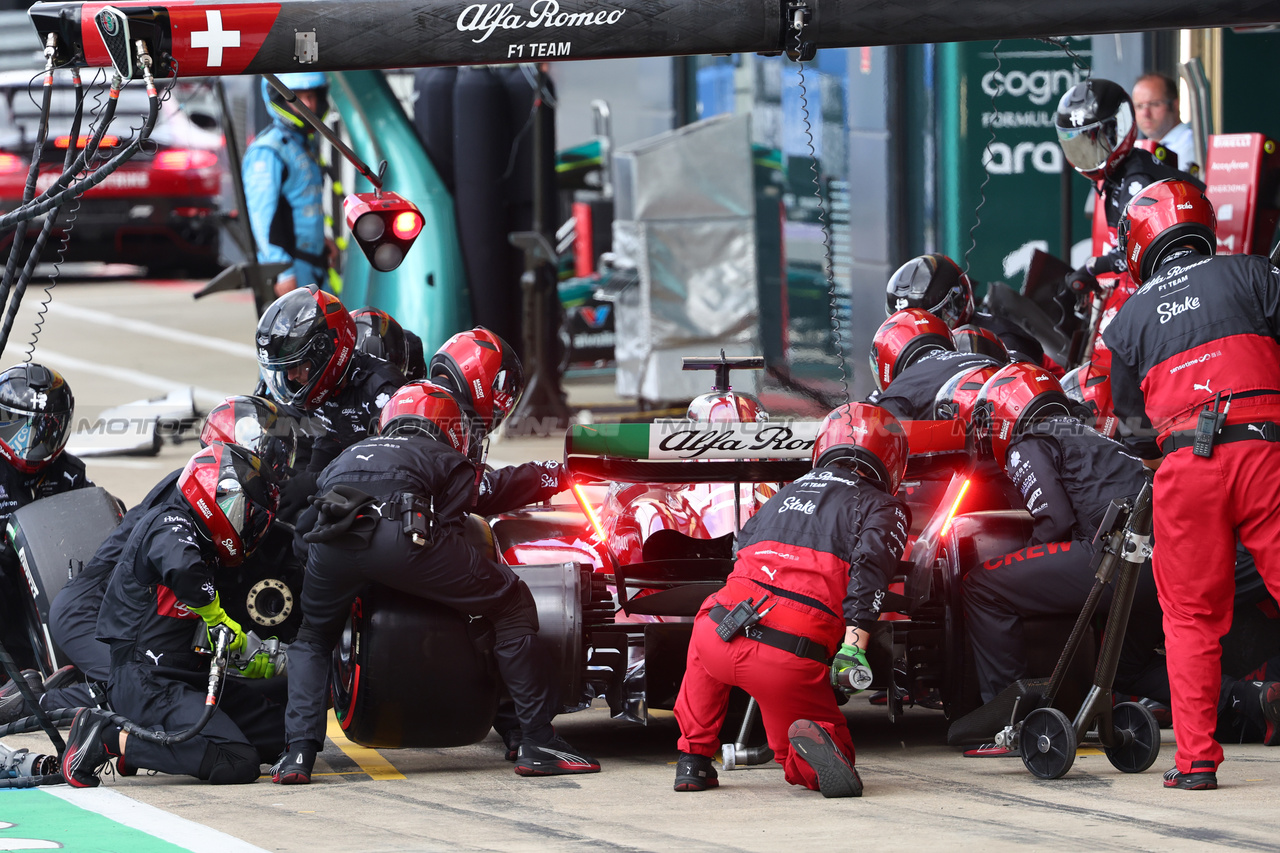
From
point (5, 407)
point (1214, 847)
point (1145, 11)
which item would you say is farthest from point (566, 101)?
point (1214, 847)

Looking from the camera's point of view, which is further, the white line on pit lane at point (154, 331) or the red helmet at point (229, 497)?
the white line on pit lane at point (154, 331)

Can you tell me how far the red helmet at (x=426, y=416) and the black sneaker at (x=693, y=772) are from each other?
1483mm

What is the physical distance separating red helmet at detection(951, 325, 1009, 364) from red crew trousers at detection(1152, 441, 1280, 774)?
2498mm

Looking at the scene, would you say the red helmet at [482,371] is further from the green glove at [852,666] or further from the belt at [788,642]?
the green glove at [852,666]

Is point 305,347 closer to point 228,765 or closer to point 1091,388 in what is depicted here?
point 228,765

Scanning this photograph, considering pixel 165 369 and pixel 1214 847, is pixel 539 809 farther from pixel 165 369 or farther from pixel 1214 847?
pixel 165 369

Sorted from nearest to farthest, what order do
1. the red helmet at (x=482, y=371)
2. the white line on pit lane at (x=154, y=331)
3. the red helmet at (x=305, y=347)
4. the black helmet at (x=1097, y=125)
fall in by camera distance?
the red helmet at (x=305, y=347)
the red helmet at (x=482, y=371)
the black helmet at (x=1097, y=125)
the white line on pit lane at (x=154, y=331)

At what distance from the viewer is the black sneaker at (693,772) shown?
20.2 feet

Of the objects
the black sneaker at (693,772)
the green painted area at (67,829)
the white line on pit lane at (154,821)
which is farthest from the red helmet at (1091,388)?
the green painted area at (67,829)

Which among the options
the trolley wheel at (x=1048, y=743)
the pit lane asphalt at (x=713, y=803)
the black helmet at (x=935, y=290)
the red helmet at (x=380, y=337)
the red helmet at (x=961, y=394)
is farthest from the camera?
the black helmet at (x=935, y=290)

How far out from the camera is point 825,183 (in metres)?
15.0

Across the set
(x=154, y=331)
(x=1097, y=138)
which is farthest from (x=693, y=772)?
(x=154, y=331)

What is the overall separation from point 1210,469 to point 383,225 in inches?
152

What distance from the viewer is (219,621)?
6.49m
